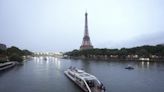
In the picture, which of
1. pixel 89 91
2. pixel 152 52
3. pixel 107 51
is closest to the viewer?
pixel 89 91

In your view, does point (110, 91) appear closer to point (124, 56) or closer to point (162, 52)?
point (162, 52)

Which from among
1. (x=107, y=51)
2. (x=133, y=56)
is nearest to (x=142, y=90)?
(x=133, y=56)

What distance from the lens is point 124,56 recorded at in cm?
10975

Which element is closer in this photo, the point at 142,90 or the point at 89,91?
the point at 89,91

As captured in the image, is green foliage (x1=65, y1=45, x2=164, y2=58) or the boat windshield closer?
the boat windshield

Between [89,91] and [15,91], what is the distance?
9.23m

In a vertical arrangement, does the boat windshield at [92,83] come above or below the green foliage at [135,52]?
below

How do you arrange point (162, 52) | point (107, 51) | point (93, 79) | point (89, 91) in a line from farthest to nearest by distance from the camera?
point (107, 51) → point (162, 52) → point (93, 79) → point (89, 91)

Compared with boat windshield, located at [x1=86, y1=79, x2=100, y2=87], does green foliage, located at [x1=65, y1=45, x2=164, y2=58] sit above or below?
above

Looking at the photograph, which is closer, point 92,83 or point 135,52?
point 92,83

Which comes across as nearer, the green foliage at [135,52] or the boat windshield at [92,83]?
the boat windshield at [92,83]

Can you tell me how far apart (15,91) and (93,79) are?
904 centimetres

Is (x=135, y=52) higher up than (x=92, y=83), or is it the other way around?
(x=135, y=52)

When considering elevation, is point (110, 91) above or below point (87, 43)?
below
